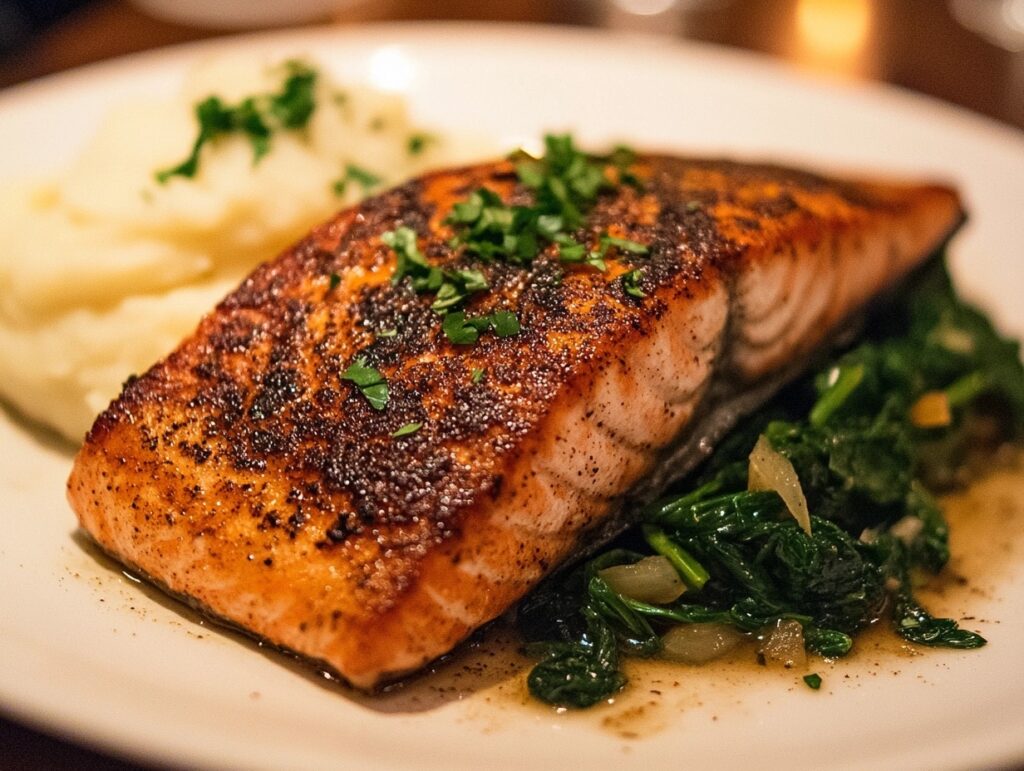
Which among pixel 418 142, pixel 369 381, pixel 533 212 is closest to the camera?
pixel 369 381

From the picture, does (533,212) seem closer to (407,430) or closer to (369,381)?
(369,381)

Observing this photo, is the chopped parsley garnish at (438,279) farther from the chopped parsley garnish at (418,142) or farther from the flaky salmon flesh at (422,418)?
the chopped parsley garnish at (418,142)

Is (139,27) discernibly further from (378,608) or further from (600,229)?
(378,608)

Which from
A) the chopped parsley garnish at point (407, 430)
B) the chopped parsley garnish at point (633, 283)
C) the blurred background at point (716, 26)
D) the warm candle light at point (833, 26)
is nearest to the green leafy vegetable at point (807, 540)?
the chopped parsley garnish at point (633, 283)

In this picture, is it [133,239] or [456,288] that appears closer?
[456,288]

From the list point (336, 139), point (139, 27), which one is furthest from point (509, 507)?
point (139, 27)

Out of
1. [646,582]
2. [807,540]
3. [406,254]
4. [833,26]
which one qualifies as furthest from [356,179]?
[833,26]
